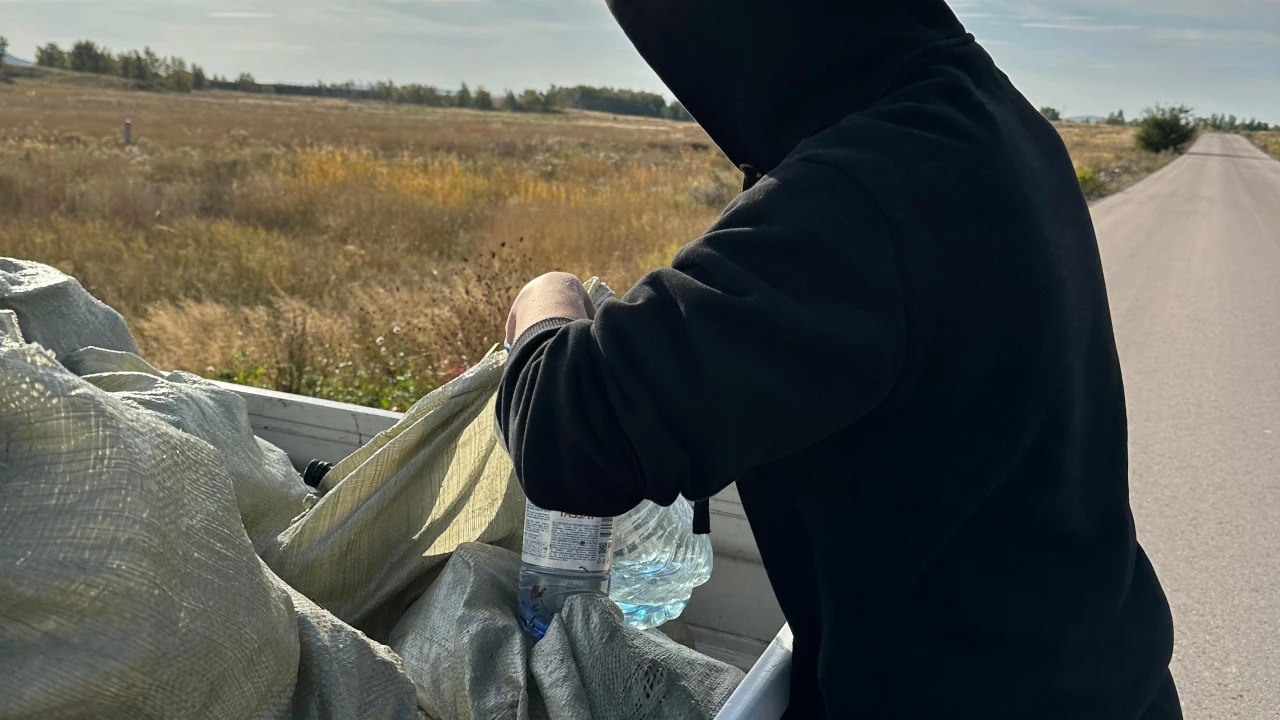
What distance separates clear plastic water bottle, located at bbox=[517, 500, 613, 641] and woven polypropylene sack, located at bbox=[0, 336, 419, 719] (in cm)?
39

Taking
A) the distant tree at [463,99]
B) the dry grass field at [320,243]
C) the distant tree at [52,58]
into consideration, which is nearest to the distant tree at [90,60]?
the distant tree at [52,58]

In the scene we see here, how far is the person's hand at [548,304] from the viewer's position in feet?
5.32

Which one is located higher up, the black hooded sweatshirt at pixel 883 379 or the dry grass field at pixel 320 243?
the black hooded sweatshirt at pixel 883 379

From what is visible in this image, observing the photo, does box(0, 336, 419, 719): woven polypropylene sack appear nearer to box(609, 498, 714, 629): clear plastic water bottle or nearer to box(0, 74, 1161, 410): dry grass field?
box(609, 498, 714, 629): clear plastic water bottle

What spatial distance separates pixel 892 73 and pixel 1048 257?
0.30 meters

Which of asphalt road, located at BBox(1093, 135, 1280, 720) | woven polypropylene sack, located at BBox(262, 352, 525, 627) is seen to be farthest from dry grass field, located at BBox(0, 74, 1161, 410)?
asphalt road, located at BBox(1093, 135, 1280, 720)

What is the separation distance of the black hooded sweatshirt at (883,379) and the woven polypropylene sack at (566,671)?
0.30m

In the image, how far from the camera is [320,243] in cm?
1258

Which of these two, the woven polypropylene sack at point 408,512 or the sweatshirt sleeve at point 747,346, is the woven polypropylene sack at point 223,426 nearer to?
the woven polypropylene sack at point 408,512

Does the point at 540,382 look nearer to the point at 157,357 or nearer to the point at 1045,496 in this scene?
the point at 1045,496

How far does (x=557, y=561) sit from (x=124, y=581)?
0.81 meters

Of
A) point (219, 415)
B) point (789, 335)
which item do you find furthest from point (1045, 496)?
point (219, 415)

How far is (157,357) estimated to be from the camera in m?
7.19

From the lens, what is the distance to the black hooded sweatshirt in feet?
3.90
